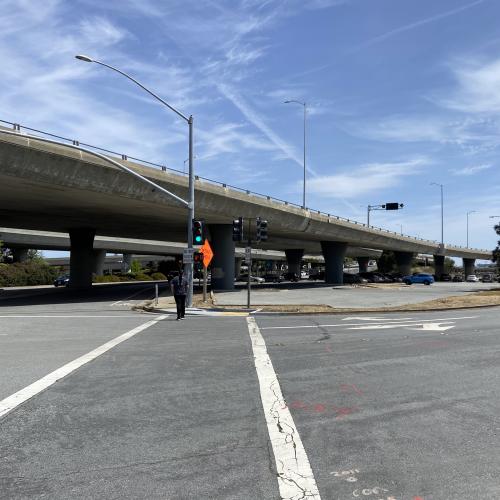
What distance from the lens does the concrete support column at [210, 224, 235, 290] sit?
146 ft

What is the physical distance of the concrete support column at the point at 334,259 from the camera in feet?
226

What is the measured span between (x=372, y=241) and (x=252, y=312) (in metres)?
51.5

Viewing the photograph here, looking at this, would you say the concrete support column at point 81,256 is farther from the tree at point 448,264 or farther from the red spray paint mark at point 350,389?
the tree at point 448,264

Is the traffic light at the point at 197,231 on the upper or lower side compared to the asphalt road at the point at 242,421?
upper

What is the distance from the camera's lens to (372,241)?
73.1 metres

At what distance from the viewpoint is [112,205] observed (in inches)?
1405

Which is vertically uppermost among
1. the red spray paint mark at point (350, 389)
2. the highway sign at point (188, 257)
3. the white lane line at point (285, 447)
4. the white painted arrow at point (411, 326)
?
the highway sign at point (188, 257)

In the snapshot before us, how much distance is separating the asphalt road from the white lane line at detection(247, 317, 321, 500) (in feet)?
0.23

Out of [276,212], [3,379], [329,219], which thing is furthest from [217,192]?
[3,379]

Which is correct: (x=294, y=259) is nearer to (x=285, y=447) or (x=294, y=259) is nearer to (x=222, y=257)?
(x=222, y=257)

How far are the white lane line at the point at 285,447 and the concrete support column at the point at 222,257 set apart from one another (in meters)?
35.3

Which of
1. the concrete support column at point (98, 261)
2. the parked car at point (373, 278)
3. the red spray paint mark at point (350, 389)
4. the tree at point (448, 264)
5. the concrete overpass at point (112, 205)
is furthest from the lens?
the tree at point (448, 264)

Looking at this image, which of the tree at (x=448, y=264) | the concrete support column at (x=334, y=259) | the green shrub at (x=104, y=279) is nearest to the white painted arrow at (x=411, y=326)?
the concrete support column at (x=334, y=259)

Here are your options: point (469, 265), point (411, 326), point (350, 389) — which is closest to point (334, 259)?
point (411, 326)
